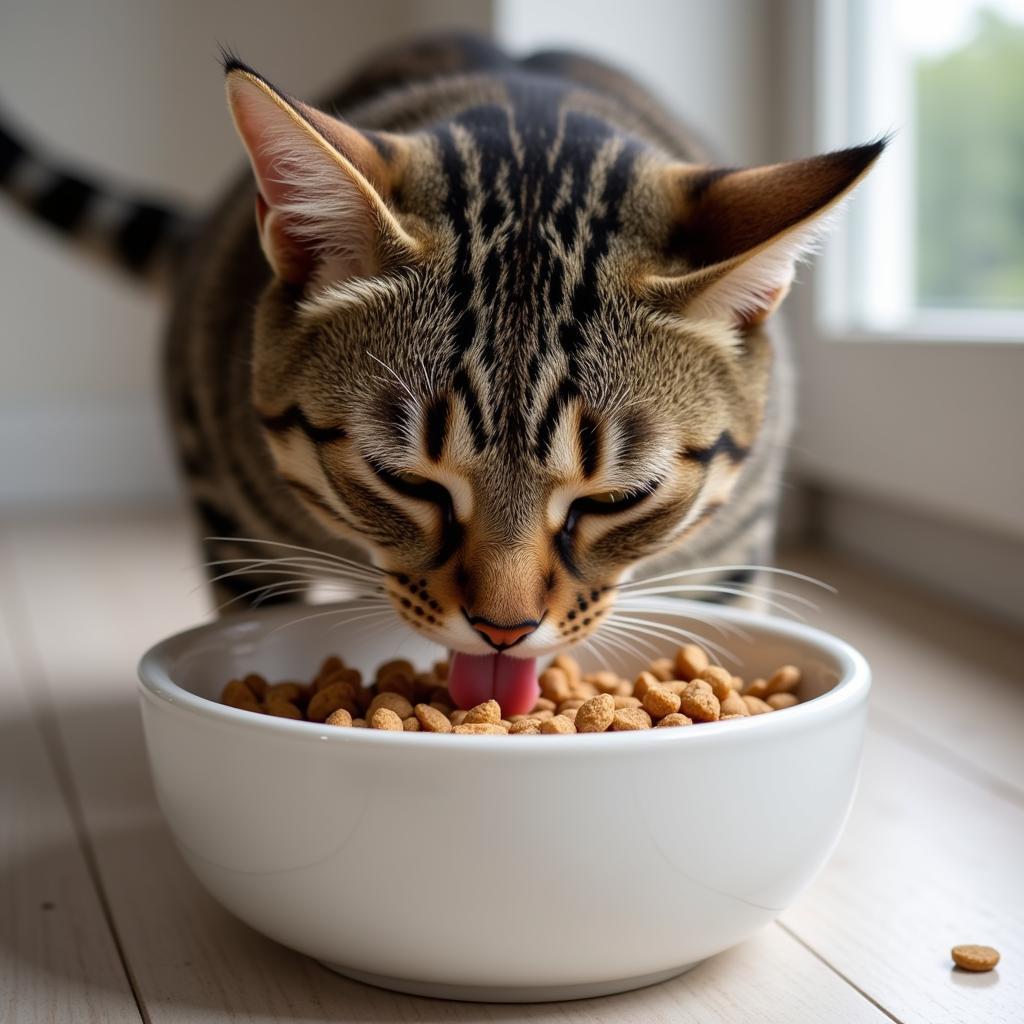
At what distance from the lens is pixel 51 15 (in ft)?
9.39

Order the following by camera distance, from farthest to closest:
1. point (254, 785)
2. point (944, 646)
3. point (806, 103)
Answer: point (806, 103)
point (944, 646)
point (254, 785)

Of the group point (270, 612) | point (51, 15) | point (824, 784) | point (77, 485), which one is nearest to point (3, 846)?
point (270, 612)

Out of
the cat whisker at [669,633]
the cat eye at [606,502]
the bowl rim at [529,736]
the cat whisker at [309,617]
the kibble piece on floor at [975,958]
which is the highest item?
the cat eye at [606,502]

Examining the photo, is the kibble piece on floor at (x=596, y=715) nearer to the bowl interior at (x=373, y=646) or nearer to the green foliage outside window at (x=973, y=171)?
the bowl interior at (x=373, y=646)

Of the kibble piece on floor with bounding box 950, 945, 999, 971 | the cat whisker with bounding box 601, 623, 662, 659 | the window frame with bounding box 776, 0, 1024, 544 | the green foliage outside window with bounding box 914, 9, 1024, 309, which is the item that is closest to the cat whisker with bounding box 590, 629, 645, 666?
the cat whisker with bounding box 601, 623, 662, 659

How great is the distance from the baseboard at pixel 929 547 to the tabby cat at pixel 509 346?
32.4 inches

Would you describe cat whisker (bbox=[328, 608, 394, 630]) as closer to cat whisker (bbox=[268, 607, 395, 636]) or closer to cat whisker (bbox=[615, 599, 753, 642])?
cat whisker (bbox=[268, 607, 395, 636])

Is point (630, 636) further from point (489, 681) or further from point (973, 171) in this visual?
point (973, 171)

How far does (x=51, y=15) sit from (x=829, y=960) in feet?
9.10

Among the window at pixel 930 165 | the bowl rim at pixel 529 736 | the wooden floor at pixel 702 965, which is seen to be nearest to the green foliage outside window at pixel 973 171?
the window at pixel 930 165

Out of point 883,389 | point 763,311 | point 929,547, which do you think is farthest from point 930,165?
point 763,311

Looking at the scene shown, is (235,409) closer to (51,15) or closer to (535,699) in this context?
(535,699)

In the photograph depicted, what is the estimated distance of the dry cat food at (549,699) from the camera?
800 millimetres

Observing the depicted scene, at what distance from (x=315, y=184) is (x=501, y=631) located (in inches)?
13.2
